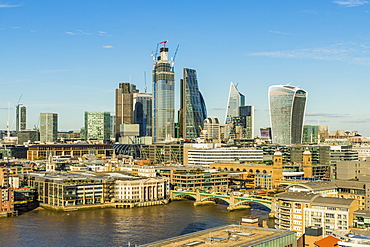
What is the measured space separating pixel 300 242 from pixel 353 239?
31.6ft

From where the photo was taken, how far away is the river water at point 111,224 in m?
71.2

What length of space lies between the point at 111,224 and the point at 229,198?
2780cm

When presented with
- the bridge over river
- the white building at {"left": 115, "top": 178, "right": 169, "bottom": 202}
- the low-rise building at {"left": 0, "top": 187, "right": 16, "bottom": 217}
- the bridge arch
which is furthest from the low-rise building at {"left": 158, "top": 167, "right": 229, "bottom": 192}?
the low-rise building at {"left": 0, "top": 187, "right": 16, "bottom": 217}

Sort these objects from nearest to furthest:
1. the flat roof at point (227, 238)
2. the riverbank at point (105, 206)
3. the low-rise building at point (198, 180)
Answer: the flat roof at point (227, 238) → the riverbank at point (105, 206) → the low-rise building at point (198, 180)

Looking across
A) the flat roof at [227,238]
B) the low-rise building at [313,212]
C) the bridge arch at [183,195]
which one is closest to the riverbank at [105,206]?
the bridge arch at [183,195]

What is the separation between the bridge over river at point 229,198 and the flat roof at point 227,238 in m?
47.5

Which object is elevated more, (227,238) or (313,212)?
(227,238)

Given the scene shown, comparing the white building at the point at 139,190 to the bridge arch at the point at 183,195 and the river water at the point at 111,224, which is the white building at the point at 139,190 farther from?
the bridge arch at the point at 183,195

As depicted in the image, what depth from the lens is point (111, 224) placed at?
3314 inches

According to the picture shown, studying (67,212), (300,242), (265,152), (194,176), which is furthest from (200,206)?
(265,152)

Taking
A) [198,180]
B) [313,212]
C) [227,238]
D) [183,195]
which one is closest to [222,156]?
[198,180]

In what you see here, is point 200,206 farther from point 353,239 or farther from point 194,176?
point 353,239

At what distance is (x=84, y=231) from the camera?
7781 cm

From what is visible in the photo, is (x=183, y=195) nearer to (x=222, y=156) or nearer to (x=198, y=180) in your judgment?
(x=198, y=180)
